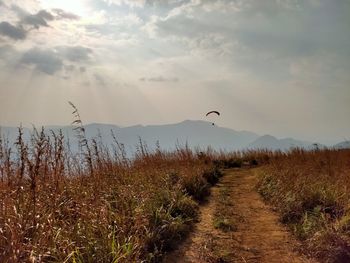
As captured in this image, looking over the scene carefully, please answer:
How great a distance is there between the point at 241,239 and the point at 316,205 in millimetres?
2180

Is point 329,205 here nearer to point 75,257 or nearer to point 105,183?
point 105,183

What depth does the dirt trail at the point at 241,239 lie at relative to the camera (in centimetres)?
701

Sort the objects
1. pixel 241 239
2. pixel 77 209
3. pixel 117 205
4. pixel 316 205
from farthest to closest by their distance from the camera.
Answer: pixel 316 205
pixel 241 239
pixel 117 205
pixel 77 209

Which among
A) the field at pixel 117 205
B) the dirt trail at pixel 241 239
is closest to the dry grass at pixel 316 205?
the field at pixel 117 205

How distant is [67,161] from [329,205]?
551cm

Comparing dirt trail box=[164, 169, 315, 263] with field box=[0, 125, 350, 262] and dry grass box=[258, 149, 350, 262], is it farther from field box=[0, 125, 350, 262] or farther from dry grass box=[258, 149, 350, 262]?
dry grass box=[258, 149, 350, 262]

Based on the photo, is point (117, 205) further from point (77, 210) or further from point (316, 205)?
point (316, 205)

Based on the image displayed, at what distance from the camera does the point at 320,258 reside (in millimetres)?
6832

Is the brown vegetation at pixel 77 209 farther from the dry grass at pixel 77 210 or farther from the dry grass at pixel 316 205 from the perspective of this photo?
the dry grass at pixel 316 205

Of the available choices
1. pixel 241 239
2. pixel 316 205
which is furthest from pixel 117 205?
pixel 316 205

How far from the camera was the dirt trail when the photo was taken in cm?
701

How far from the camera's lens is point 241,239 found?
8.12m

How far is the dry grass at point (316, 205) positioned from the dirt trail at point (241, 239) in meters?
0.30

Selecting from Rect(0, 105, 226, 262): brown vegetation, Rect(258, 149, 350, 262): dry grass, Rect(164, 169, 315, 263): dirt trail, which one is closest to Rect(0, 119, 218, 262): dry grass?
Rect(0, 105, 226, 262): brown vegetation
